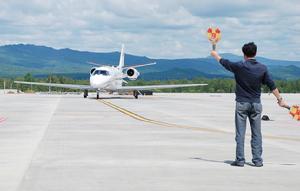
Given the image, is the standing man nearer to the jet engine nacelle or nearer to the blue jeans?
the blue jeans

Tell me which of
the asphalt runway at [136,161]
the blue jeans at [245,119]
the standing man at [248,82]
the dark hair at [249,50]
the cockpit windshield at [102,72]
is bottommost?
the asphalt runway at [136,161]

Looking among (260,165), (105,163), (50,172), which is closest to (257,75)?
(260,165)

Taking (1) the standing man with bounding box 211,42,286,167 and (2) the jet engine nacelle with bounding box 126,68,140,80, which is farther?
(2) the jet engine nacelle with bounding box 126,68,140,80

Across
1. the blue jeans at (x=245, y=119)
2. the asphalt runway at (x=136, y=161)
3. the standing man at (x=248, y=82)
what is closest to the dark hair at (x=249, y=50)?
the standing man at (x=248, y=82)

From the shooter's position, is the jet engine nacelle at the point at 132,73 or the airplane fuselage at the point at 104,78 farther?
the jet engine nacelle at the point at 132,73

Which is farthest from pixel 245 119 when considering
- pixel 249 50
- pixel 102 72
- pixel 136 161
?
pixel 102 72

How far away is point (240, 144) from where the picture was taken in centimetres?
1105

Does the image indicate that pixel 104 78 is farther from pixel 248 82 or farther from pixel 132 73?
pixel 248 82

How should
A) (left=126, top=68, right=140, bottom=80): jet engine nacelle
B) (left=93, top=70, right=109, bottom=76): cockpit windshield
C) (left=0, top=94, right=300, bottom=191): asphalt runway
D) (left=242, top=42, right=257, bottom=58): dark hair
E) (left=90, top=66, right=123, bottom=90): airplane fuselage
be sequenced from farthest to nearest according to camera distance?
(left=126, top=68, right=140, bottom=80): jet engine nacelle, (left=93, top=70, right=109, bottom=76): cockpit windshield, (left=90, top=66, right=123, bottom=90): airplane fuselage, (left=242, top=42, right=257, bottom=58): dark hair, (left=0, top=94, right=300, bottom=191): asphalt runway

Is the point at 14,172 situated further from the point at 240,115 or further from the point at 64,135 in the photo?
the point at 64,135

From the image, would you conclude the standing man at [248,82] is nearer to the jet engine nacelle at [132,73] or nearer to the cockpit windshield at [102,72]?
the cockpit windshield at [102,72]

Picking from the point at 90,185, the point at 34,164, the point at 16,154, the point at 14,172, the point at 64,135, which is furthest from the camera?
the point at 64,135

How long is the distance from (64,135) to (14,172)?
7113 mm

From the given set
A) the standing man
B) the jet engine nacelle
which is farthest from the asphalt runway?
the jet engine nacelle
